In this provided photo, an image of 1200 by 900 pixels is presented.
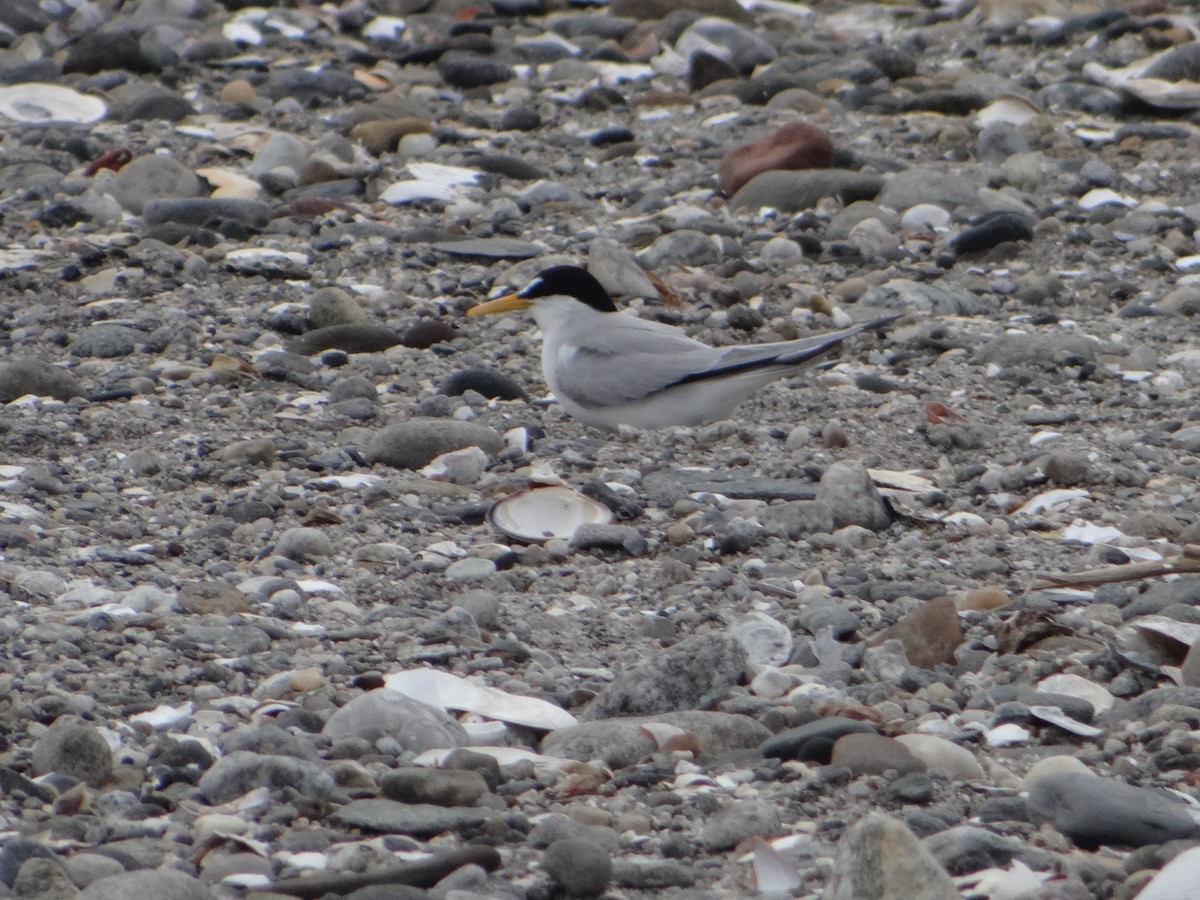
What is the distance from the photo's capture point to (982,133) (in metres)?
7.62

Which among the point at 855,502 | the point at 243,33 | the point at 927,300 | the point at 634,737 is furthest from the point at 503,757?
the point at 243,33

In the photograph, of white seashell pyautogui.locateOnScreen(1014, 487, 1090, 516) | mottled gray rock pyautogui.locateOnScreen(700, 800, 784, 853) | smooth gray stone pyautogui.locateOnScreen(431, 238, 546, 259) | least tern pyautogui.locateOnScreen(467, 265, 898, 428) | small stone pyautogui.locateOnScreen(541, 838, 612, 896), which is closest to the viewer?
small stone pyautogui.locateOnScreen(541, 838, 612, 896)

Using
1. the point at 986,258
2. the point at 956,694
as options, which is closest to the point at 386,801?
the point at 956,694

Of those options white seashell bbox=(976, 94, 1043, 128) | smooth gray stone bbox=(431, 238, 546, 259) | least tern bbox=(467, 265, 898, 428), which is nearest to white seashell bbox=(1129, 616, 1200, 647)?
least tern bbox=(467, 265, 898, 428)

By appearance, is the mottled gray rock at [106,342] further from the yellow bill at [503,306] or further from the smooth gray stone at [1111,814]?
the smooth gray stone at [1111,814]

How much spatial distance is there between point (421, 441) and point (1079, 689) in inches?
80.9

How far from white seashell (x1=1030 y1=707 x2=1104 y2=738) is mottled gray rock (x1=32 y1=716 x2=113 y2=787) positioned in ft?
5.00

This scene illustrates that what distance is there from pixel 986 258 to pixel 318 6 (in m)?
5.23

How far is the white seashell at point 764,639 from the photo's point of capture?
3.19m

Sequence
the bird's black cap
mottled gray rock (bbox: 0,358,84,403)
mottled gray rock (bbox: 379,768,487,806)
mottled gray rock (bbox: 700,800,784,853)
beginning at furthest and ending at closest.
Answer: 1. the bird's black cap
2. mottled gray rock (bbox: 0,358,84,403)
3. mottled gray rock (bbox: 379,768,487,806)
4. mottled gray rock (bbox: 700,800,784,853)

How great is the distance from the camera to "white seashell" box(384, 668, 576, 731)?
2846 mm

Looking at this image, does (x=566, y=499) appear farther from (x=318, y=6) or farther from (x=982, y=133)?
(x=318, y=6)

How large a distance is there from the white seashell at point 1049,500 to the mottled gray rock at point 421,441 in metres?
1.43

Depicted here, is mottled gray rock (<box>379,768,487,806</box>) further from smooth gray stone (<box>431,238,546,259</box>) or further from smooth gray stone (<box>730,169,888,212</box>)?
smooth gray stone (<box>730,169,888,212</box>)
